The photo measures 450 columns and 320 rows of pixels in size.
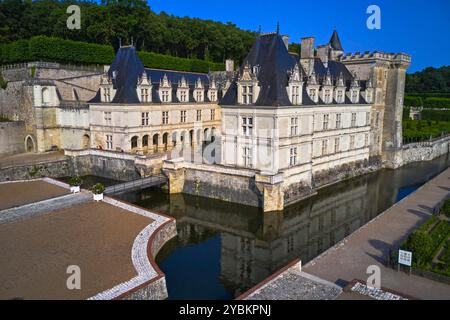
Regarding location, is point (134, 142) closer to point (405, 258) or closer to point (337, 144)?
point (337, 144)

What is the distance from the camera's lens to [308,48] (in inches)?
1283

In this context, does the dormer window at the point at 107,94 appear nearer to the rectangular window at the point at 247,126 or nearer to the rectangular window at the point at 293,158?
the rectangular window at the point at 247,126

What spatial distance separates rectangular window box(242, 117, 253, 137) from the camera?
2572 centimetres

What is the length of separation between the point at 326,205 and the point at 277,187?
4922 millimetres

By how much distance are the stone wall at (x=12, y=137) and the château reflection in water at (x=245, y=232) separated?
16.3 meters

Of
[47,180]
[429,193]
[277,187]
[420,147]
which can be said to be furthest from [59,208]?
[420,147]

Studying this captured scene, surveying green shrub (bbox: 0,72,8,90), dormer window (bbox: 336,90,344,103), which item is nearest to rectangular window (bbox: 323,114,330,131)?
dormer window (bbox: 336,90,344,103)

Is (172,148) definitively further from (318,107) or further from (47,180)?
(318,107)

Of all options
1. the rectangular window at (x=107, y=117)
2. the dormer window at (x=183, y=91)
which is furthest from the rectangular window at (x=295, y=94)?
the rectangular window at (x=107, y=117)

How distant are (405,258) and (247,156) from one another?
13.8 metres

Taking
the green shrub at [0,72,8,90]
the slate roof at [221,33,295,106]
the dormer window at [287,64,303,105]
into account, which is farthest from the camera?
the green shrub at [0,72,8,90]

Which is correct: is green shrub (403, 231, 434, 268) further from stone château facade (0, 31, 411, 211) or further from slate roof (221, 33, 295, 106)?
slate roof (221, 33, 295, 106)

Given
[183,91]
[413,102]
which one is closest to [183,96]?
[183,91]

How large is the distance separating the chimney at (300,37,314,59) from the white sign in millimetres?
21905
